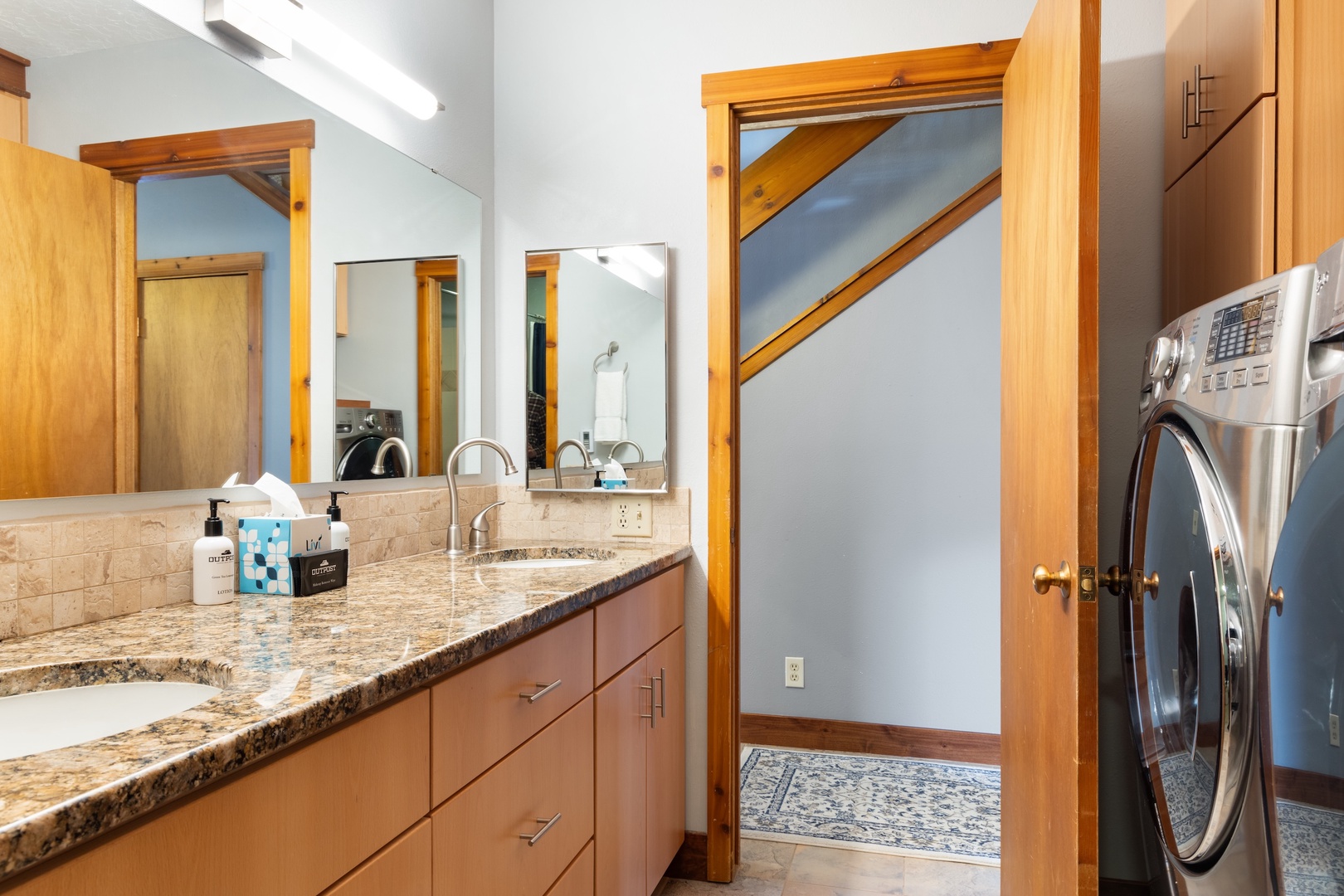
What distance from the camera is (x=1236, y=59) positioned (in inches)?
61.4

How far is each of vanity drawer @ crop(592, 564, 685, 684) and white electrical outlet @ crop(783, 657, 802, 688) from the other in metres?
1.02

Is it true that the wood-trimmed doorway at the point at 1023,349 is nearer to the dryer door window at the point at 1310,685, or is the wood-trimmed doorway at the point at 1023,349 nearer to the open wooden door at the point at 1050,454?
the open wooden door at the point at 1050,454

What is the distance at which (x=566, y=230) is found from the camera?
7.68 ft

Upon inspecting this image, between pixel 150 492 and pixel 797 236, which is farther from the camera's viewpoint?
pixel 797 236

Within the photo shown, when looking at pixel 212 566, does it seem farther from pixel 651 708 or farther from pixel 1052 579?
pixel 1052 579

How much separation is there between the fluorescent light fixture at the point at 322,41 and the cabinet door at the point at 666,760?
142cm

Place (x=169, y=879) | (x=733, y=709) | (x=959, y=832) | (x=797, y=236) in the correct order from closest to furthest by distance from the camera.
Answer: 1. (x=169, y=879)
2. (x=733, y=709)
3. (x=959, y=832)
4. (x=797, y=236)

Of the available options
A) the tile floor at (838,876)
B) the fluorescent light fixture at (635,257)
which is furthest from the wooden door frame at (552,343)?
the tile floor at (838,876)

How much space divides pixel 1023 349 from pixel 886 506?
4.29 ft

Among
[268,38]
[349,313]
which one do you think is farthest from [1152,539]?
[268,38]

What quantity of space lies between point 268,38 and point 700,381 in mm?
1221

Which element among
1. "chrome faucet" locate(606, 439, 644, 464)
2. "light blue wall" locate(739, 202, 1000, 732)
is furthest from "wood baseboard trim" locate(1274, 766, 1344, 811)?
"light blue wall" locate(739, 202, 1000, 732)

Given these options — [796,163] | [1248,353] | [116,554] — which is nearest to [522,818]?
[116,554]

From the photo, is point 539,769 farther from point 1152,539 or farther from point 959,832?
point 959,832
